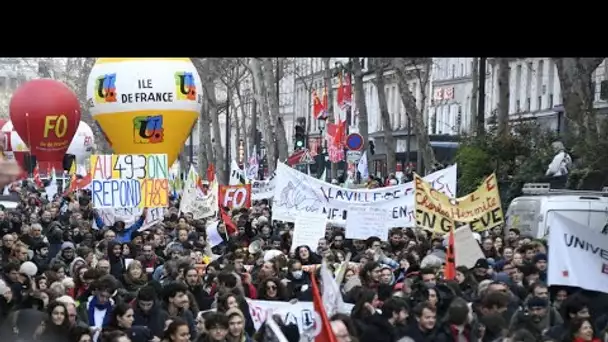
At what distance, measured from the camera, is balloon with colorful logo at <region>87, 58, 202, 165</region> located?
31.6 m

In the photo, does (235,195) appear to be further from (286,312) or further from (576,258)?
(576,258)

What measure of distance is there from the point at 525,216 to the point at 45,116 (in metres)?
25.2

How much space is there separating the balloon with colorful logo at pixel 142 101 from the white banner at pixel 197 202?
718 centimetres

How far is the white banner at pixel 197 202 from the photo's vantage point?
2411 cm

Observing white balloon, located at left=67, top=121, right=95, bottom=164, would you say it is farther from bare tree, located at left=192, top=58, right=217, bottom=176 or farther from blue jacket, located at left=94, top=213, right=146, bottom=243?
blue jacket, located at left=94, top=213, right=146, bottom=243

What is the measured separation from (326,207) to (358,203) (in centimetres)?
52

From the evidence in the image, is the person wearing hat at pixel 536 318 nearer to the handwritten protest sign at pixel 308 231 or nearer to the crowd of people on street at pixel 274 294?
the crowd of people on street at pixel 274 294

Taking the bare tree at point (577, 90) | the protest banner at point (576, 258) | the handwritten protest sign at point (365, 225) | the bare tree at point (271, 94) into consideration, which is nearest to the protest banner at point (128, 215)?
the handwritten protest sign at point (365, 225)

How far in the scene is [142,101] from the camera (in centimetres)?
3178

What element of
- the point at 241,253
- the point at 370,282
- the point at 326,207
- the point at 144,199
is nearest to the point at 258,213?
the point at 144,199

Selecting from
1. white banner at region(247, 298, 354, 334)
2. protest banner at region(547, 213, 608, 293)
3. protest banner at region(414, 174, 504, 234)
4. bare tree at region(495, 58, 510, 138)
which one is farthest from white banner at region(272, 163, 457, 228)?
bare tree at region(495, 58, 510, 138)
